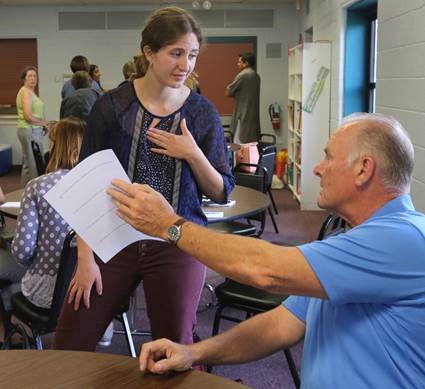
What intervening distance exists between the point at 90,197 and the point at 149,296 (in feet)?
1.61

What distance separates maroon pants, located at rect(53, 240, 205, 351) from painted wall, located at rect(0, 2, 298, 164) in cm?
814

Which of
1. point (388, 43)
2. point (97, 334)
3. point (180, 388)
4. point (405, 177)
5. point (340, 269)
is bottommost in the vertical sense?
point (97, 334)

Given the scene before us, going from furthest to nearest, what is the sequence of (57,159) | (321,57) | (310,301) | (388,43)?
1. (321,57)
2. (388,43)
3. (57,159)
4. (310,301)

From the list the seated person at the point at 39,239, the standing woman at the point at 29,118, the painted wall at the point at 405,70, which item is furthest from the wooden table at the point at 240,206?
the standing woman at the point at 29,118

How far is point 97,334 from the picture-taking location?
173 cm

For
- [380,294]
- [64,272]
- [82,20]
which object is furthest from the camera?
[82,20]

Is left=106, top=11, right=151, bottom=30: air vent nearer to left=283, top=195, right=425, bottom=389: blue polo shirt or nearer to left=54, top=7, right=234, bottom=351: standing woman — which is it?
left=54, top=7, right=234, bottom=351: standing woman

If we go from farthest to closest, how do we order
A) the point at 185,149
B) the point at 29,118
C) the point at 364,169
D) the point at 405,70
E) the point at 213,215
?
the point at 29,118
the point at 405,70
the point at 213,215
the point at 185,149
the point at 364,169

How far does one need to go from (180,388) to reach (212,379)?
0.22ft

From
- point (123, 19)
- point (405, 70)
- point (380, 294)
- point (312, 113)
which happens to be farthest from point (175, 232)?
point (123, 19)

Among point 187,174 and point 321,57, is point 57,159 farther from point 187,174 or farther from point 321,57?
point 321,57

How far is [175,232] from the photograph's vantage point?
123 centimetres

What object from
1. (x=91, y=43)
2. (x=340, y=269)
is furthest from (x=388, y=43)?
(x=91, y=43)

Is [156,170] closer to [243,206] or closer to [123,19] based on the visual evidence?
[243,206]
